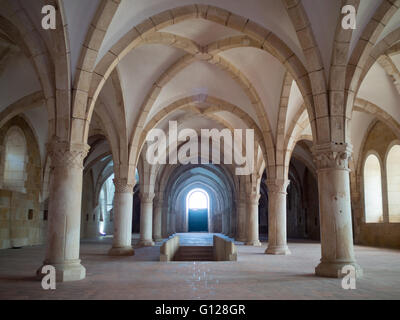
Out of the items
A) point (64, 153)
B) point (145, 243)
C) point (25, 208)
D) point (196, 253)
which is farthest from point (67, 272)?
point (196, 253)

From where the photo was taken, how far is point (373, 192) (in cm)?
1719

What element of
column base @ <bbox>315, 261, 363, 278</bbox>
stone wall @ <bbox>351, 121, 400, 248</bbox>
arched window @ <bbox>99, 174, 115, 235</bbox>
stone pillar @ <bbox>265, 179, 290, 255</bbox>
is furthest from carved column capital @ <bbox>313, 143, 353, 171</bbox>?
arched window @ <bbox>99, 174, 115, 235</bbox>

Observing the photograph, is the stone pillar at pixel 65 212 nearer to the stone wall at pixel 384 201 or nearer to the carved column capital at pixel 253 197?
the carved column capital at pixel 253 197

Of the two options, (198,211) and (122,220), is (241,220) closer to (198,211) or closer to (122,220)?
(122,220)

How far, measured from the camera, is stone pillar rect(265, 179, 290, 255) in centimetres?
1224

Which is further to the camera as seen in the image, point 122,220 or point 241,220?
point 241,220

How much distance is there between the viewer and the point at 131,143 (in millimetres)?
12094

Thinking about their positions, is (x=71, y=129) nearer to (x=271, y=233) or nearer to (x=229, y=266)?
(x=229, y=266)

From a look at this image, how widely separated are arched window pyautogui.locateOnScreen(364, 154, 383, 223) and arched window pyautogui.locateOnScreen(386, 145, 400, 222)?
1355mm

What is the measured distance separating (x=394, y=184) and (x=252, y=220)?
6132 mm

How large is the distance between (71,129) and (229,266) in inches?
182

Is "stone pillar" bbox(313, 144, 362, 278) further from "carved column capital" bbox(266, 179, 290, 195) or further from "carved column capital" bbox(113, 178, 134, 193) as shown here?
"carved column capital" bbox(113, 178, 134, 193)

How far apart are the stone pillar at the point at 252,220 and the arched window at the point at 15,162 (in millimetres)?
9920
